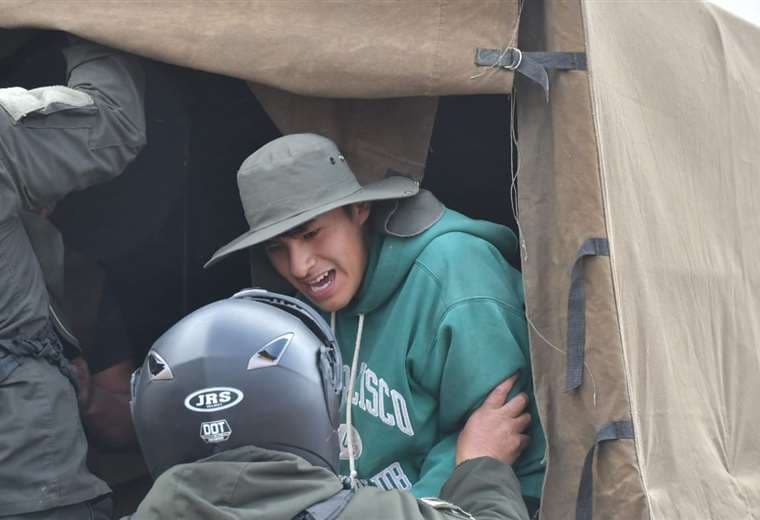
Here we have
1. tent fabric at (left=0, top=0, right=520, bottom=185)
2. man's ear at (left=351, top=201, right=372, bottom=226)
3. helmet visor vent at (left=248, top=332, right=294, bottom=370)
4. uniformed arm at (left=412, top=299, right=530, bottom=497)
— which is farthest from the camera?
man's ear at (left=351, top=201, right=372, bottom=226)

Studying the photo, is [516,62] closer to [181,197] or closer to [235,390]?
[235,390]

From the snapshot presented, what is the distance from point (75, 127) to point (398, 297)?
0.83 metres

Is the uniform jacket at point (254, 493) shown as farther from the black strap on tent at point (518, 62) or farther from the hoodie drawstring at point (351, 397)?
the black strap on tent at point (518, 62)

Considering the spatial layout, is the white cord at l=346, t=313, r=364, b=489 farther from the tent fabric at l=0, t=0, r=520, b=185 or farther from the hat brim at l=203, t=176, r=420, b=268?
the tent fabric at l=0, t=0, r=520, b=185

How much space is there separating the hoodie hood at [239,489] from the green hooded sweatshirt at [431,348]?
0.85 m

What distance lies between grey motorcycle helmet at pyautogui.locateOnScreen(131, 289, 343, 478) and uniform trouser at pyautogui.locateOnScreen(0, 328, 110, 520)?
533 millimetres

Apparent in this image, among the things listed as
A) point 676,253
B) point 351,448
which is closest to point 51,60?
point 351,448

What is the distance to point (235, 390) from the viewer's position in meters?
1.69

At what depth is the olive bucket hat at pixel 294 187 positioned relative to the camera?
8.31 feet

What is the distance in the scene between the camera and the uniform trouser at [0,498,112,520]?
2.24 m

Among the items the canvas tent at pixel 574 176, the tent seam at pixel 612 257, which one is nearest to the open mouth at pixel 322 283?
the canvas tent at pixel 574 176

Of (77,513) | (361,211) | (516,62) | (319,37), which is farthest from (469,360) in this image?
A: (77,513)

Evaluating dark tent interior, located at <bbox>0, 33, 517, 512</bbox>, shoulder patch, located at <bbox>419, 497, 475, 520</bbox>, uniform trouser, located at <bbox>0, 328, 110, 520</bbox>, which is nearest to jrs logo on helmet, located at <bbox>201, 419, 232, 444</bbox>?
shoulder patch, located at <bbox>419, 497, 475, 520</bbox>

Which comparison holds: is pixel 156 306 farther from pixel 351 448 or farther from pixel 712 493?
pixel 712 493
